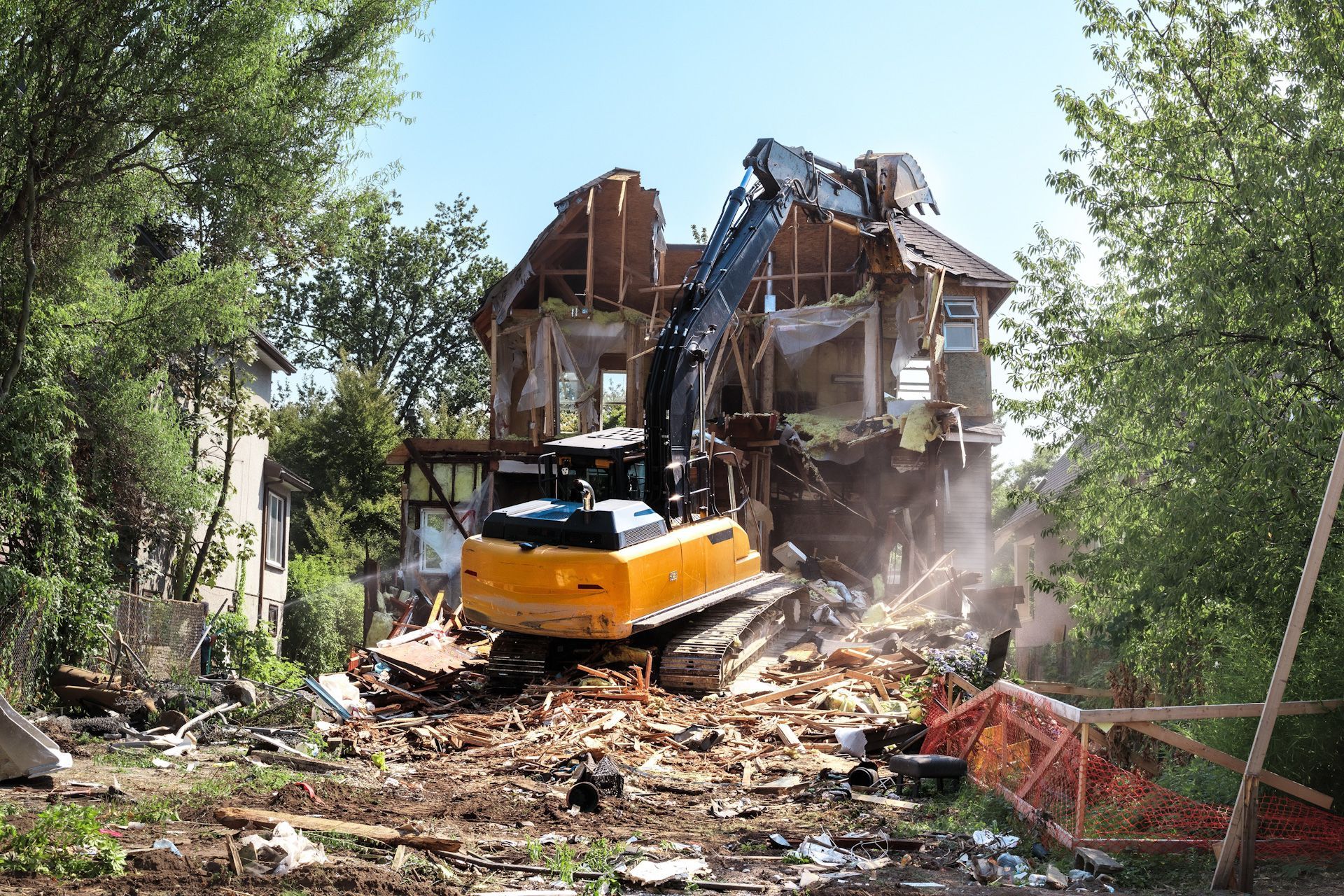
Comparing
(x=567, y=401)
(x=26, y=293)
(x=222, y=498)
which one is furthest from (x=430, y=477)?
(x=26, y=293)

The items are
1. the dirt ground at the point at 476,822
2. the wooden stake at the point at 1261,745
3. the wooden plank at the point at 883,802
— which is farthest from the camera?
the wooden plank at the point at 883,802

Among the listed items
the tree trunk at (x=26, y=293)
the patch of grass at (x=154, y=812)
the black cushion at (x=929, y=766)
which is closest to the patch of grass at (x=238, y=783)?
the patch of grass at (x=154, y=812)

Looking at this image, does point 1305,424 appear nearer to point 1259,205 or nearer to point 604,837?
point 1259,205

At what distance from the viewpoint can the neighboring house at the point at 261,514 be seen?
2331 cm

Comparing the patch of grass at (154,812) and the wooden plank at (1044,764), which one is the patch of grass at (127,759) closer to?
the patch of grass at (154,812)

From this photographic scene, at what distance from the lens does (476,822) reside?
25.3 feet

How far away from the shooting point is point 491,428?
84.7ft

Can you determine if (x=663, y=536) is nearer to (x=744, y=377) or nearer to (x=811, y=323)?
(x=744, y=377)

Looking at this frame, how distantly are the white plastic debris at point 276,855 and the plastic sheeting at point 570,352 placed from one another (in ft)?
→ 61.7

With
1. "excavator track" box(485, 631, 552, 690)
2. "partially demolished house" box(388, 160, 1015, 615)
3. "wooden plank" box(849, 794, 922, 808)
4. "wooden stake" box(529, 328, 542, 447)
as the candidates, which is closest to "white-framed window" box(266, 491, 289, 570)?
"partially demolished house" box(388, 160, 1015, 615)

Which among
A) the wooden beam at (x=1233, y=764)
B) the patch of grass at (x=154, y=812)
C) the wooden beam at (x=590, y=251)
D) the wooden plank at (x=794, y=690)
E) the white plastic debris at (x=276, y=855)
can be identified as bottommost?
the wooden plank at (x=794, y=690)

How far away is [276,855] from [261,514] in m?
22.3

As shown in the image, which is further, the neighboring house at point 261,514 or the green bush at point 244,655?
the neighboring house at point 261,514

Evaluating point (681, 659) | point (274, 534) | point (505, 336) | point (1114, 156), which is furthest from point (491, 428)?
point (1114, 156)
